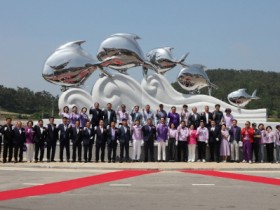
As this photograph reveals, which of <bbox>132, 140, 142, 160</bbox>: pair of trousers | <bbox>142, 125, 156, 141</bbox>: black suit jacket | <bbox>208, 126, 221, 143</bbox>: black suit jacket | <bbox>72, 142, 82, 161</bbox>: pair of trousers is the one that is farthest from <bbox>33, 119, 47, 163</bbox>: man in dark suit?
<bbox>208, 126, 221, 143</bbox>: black suit jacket

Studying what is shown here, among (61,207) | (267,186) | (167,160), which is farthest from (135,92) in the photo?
(61,207)

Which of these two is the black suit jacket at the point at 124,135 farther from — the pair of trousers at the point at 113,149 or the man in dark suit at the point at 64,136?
the man in dark suit at the point at 64,136

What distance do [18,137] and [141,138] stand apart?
13.7 ft

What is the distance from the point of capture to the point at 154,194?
317 inches

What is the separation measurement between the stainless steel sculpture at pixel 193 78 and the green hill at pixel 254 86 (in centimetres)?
3155

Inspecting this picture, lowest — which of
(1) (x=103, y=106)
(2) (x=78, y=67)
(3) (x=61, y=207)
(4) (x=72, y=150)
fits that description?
(3) (x=61, y=207)

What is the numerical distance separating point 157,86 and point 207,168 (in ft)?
30.4

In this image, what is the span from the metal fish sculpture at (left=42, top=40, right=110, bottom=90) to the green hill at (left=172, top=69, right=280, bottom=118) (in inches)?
1408

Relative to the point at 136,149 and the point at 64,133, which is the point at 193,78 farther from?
the point at 64,133

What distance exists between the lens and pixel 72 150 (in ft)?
52.0

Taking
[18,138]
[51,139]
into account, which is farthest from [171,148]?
[18,138]

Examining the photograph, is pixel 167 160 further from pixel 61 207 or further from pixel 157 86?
pixel 61 207

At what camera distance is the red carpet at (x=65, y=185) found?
315 inches

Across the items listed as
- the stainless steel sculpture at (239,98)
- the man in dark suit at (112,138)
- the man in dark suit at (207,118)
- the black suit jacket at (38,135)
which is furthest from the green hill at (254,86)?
the black suit jacket at (38,135)
